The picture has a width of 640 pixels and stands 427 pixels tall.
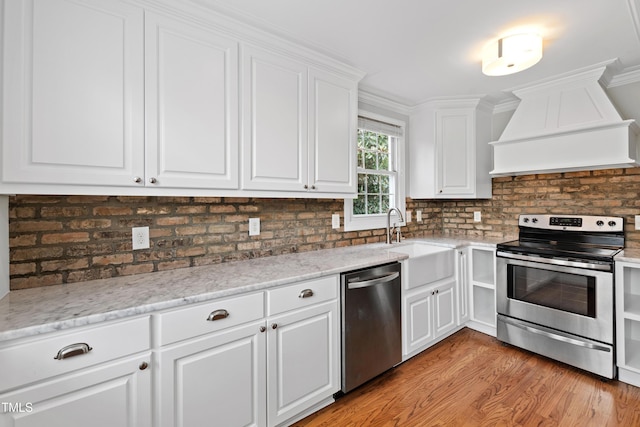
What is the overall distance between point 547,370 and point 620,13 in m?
2.55

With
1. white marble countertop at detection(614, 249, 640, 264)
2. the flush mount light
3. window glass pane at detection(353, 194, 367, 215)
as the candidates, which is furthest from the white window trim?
white marble countertop at detection(614, 249, 640, 264)

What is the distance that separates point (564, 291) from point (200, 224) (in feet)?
9.53

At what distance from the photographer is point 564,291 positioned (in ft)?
8.07

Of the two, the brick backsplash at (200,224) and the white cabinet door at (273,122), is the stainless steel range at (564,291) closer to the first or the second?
the brick backsplash at (200,224)

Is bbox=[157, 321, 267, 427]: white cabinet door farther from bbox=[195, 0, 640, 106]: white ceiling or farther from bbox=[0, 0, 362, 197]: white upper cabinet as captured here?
bbox=[195, 0, 640, 106]: white ceiling

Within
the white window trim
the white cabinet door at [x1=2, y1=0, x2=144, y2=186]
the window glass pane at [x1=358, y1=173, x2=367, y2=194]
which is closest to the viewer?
the white cabinet door at [x1=2, y1=0, x2=144, y2=186]

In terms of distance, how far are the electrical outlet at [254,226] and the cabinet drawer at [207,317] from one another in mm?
728

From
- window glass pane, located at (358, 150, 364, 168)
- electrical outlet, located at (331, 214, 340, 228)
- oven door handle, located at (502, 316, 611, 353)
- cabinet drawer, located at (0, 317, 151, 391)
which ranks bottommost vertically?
oven door handle, located at (502, 316, 611, 353)

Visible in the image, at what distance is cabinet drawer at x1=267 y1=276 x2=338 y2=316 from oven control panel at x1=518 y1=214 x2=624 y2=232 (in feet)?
8.06

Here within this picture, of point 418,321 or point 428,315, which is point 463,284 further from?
point 418,321

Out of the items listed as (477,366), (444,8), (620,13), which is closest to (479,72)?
(620,13)

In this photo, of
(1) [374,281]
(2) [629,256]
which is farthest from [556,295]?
(1) [374,281]

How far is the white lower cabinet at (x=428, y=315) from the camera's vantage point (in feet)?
8.11

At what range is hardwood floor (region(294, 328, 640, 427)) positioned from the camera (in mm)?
1859
